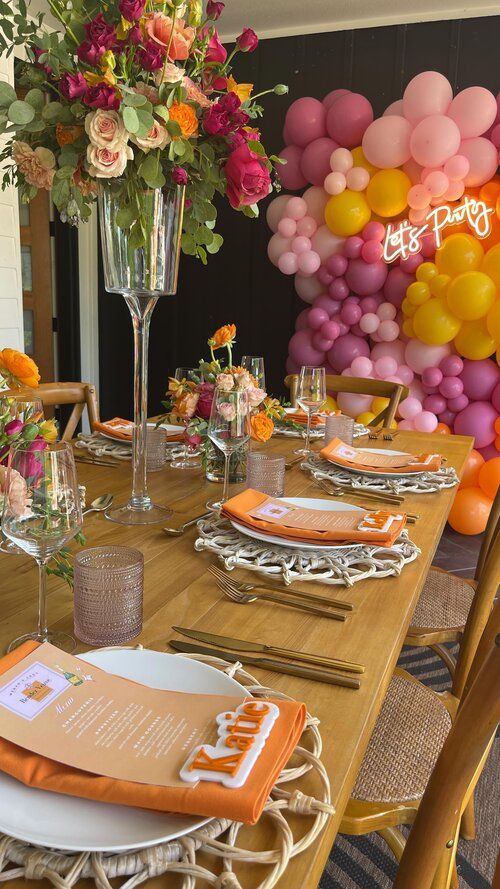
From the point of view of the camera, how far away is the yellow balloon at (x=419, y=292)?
Answer: 3506mm

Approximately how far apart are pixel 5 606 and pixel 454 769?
22.8 inches

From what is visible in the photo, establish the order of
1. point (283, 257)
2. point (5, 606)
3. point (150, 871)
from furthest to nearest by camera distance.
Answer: point (283, 257), point (5, 606), point (150, 871)

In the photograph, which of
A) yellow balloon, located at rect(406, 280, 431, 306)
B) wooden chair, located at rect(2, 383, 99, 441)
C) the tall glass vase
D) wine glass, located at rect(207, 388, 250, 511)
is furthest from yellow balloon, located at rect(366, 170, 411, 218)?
wine glass, located at rect(207, 388, 250, 511)

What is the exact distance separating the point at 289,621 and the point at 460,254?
295 centimetres

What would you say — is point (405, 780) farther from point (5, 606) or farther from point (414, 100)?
point (414, 100)

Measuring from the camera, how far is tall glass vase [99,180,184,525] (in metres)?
1.19

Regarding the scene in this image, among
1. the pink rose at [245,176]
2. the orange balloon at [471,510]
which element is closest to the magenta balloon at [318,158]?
the orange balloon at [471,510]

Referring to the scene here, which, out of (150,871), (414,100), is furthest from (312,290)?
(150,871)

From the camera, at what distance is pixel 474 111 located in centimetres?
330

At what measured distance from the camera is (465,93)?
3334mm

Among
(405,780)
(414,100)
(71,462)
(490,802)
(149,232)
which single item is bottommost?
(490,802)

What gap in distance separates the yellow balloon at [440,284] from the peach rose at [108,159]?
104 inches

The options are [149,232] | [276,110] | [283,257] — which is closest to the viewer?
[149,232]

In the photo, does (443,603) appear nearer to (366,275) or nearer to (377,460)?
(377,460)
